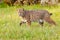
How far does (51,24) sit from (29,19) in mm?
973

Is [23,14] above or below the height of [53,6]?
above

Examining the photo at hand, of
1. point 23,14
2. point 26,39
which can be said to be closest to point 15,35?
point 26,39

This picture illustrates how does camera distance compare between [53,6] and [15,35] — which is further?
[53,6]

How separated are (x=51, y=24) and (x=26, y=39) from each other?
159 inches

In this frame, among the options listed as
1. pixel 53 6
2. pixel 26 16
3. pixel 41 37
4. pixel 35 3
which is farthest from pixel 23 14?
pixel 35 3

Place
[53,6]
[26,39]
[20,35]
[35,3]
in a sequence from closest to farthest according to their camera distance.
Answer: [26,39], [20,35], [53,6], [35,3]

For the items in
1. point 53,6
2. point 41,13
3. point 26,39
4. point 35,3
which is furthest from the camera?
point 35,3

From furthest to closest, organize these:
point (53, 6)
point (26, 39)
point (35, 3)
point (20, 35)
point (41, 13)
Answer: point (35, 3)
point (53, 6)
point (41, 13)
point (20, 35)
point (26, 39)

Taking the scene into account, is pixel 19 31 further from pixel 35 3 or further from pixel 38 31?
pixel 35 3

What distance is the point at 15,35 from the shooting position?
28.8ft

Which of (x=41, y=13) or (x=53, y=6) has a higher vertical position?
(x=41, y=13)

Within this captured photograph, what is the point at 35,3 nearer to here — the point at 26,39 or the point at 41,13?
the point at 41,13

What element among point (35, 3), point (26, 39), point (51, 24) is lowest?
point (35, 3)

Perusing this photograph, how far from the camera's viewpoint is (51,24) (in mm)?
12055
